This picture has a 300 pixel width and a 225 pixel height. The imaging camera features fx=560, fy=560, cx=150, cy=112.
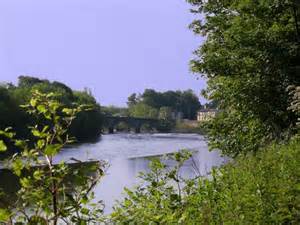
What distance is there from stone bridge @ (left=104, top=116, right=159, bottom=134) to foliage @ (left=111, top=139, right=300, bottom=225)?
103742 millimetres

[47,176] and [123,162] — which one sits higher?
[47,176]

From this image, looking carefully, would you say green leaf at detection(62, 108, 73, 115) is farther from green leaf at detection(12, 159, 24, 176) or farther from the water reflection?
green leaf at detection(12, 159, 24, 176)

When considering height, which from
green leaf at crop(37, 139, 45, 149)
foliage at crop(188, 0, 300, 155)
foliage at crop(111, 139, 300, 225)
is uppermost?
foliage at crop(188, 0, 300, 155)

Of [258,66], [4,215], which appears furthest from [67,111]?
[258,66]

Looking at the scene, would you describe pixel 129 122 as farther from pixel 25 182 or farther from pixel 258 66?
pixel 25 182

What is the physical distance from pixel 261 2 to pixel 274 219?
38.0 ft

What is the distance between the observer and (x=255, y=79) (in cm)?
1583

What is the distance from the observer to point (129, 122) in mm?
120375

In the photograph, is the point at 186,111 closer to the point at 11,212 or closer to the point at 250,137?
the point at 250,137

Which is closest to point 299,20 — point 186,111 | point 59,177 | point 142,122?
point 59,177

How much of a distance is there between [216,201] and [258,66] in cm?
1007

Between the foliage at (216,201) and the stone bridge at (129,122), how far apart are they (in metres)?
104

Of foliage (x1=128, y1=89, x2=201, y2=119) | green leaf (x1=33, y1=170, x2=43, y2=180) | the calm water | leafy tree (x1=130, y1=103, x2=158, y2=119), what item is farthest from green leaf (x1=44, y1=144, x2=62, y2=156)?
foliage (x1=128, y1=89, x2=201, y2=119)

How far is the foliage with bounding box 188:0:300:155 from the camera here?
50.5 ft
